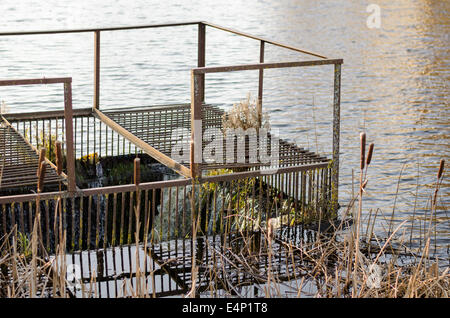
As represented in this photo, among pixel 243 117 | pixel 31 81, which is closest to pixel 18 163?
pixel 31 81

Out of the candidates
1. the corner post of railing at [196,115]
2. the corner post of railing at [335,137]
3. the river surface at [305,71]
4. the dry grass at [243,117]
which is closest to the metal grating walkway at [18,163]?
the corner post of railing at [196,115]

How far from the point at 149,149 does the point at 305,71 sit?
8.46 meters

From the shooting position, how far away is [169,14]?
2172 cm

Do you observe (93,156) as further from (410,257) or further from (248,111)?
(410,257)

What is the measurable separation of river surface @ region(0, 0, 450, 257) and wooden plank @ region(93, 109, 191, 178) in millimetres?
1120

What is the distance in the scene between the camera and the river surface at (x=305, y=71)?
8.95 m

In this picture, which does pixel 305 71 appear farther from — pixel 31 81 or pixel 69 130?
pixel 31 81

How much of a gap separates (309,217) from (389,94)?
6335 millimetres

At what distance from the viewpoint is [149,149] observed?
6.43m

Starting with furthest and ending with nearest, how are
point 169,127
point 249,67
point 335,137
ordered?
point 169,127, point 335,137, point 249,67

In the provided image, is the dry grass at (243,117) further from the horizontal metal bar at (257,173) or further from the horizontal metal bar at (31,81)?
the horizontal metal bar at (31,81)

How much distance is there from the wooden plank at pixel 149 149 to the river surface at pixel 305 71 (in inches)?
44.1

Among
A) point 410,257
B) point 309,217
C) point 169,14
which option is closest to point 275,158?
point 309,217

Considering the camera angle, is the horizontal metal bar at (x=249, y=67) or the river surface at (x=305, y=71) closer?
the horizontal metal bar at (x=249, y=67)
